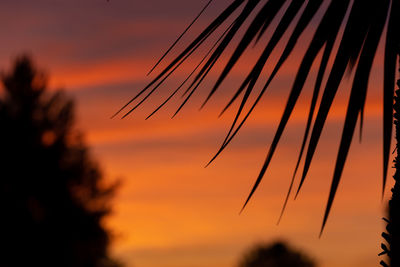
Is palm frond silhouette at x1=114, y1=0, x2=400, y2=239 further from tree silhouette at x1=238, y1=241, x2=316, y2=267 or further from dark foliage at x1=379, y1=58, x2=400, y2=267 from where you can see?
tree silhouette at x1=238, y1=241, x2=316, y2=267

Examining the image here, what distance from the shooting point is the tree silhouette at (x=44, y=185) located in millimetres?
40719

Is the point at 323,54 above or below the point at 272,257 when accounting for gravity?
below

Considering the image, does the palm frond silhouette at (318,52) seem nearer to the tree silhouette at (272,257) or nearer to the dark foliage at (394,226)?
the dark foliage at (394,226)

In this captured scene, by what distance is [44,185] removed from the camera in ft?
138

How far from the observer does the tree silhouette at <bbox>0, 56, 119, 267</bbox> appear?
1603 inches

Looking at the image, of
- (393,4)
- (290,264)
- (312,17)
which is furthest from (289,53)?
(290,264)

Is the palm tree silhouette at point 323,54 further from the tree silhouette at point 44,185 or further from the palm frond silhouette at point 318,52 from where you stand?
the tree silhouette at point 44,185

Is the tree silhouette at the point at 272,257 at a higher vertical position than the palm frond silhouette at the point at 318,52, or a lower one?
higher

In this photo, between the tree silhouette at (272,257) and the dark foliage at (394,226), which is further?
the tree silhouette at (272,257)

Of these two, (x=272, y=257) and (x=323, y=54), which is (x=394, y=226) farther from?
(x=272, y=257)

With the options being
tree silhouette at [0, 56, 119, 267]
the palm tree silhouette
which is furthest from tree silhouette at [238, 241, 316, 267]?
the palm tree silhouette

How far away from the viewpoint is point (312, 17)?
134 inches

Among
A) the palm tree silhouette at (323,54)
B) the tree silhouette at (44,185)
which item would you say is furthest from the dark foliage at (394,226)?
the tree silhouette at (44,185)

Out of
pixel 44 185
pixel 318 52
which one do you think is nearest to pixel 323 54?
pixel 318 52
